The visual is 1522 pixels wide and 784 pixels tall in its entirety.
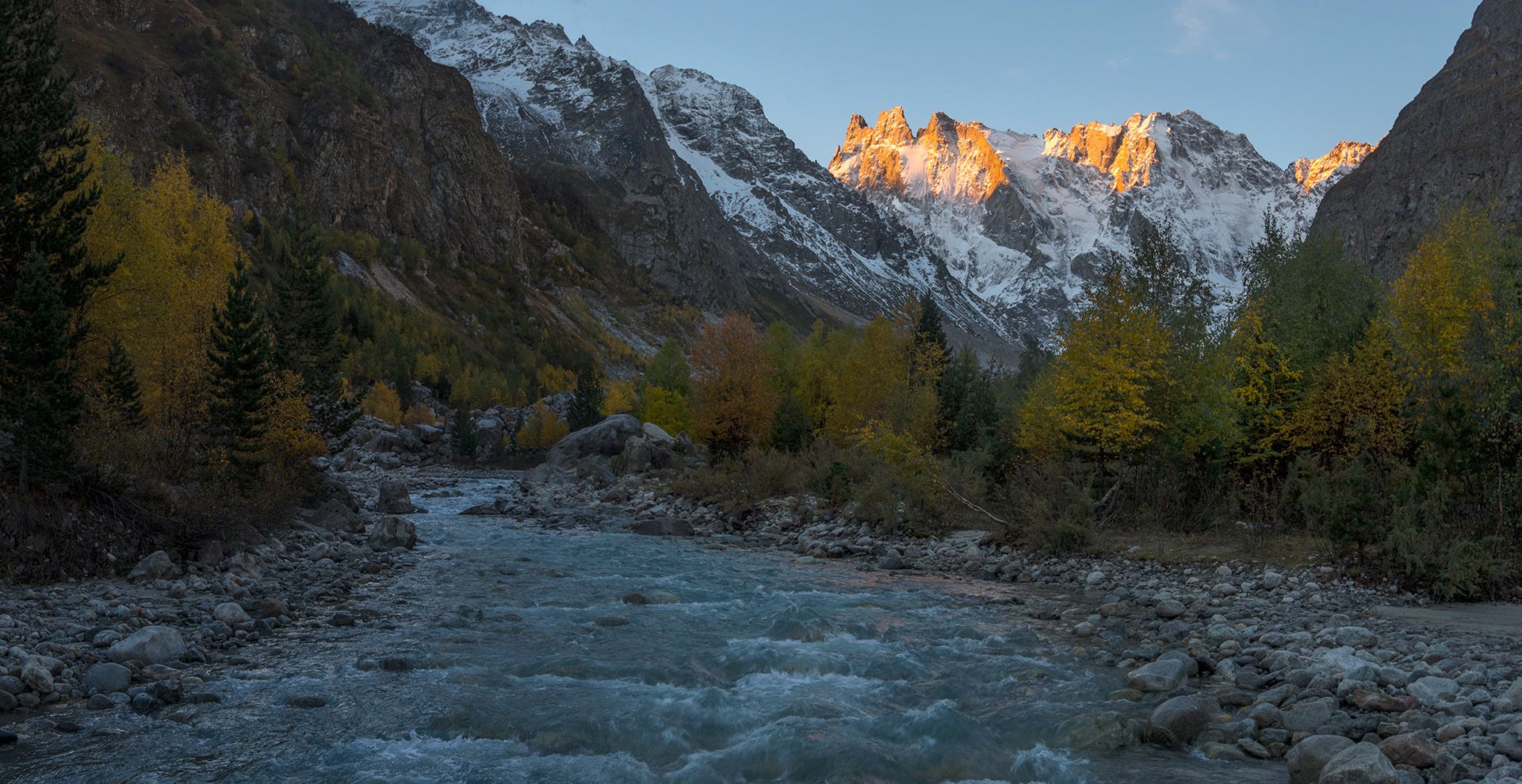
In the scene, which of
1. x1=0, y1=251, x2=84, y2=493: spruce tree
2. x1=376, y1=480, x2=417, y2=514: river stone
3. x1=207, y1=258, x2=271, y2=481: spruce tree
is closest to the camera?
x1=0, y1=251, x2=84, y2=493: spruce tree

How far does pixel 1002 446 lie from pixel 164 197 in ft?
91.0

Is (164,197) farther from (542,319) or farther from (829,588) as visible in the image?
(542,319)

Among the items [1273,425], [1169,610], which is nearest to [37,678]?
[1169,610]

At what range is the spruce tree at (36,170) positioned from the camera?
17391 mm

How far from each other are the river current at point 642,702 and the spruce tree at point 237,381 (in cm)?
628

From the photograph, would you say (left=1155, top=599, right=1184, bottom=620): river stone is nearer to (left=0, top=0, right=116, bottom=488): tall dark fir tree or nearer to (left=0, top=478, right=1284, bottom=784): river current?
(left=0, top=478, right=1284, bottom=784): river current

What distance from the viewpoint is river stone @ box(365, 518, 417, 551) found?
24.9 meters

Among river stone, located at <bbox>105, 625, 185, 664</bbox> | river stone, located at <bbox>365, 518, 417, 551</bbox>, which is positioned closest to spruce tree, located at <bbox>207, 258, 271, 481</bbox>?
river stone, located at <bbox>365, 518, 417, 551</bbox>

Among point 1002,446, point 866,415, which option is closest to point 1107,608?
point 1002,446

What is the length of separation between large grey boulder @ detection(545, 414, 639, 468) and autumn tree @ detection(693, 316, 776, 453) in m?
9.94

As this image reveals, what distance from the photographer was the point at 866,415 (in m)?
42.9

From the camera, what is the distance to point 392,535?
2509 cm

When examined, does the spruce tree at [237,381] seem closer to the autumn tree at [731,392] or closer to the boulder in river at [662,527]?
the boulder in river at [662,527]

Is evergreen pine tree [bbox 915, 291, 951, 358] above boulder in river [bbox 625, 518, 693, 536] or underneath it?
above
